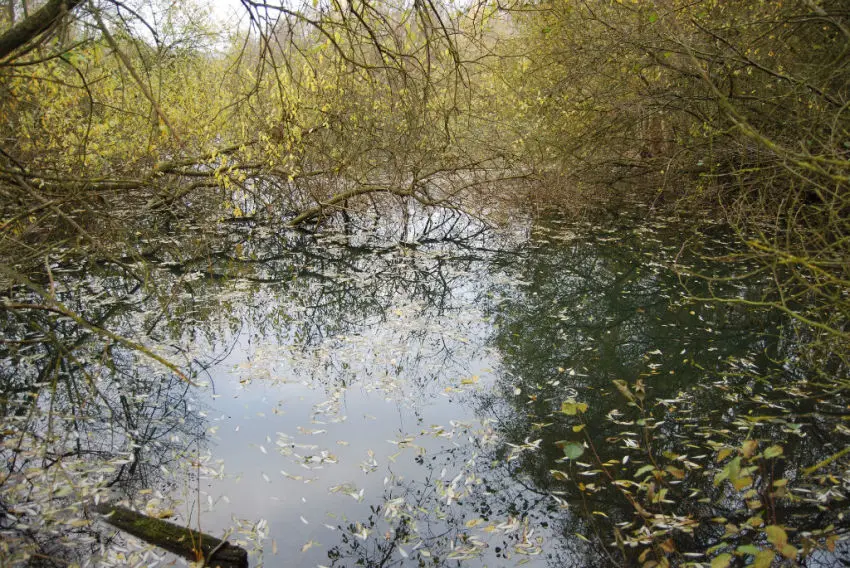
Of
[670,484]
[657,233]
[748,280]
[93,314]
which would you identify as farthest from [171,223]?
[670,484]

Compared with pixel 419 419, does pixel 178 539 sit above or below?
below

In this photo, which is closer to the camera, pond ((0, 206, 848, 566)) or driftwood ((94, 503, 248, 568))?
driftwood ((94, 503, 248, 568))

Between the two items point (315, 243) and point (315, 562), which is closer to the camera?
point (315, 562)

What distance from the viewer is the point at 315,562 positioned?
3432mm

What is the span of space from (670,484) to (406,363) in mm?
2766

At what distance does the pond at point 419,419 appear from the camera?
360 centimetres

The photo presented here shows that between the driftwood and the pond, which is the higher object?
the pond

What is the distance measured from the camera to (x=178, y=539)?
341 centimetres

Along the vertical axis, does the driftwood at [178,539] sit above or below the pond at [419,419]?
below

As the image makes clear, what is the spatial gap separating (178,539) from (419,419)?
2.15 m

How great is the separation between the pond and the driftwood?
0.08 metres

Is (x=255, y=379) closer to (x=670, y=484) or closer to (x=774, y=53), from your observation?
(x=670, y=484)

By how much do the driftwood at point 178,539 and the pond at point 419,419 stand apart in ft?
0.26

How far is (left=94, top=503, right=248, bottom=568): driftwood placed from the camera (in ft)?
10.9
